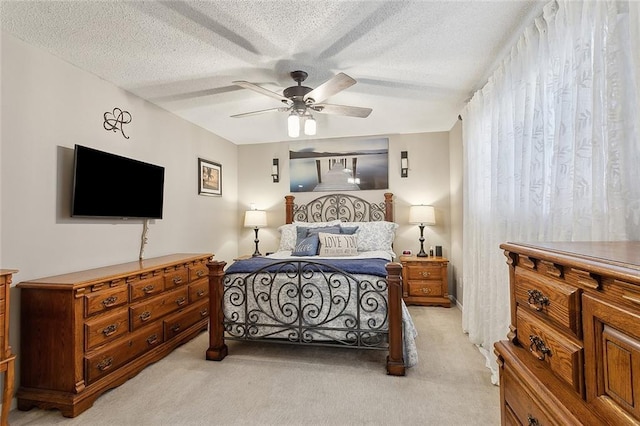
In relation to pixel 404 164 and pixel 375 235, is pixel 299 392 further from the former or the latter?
pixel 404 164

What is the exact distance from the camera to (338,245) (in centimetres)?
402

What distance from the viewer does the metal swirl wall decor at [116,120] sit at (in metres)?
2.95

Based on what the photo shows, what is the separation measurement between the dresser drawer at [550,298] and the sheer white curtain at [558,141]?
51 cm

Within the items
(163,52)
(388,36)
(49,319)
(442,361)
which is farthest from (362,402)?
(163,52)

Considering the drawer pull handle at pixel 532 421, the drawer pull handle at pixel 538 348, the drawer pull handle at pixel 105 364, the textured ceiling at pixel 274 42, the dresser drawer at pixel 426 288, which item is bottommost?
the drawer pull handle at pixel 105 364

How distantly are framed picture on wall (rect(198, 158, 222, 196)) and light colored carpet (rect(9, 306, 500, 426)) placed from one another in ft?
7.50

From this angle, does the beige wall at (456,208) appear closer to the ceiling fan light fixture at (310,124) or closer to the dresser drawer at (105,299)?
the ceiling fan light fixture at (310,124)

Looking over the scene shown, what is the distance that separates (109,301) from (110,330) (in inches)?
8.5

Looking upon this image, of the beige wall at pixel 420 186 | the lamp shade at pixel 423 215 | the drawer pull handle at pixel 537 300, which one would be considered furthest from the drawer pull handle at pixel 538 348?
the beige wall at pixel 420 186

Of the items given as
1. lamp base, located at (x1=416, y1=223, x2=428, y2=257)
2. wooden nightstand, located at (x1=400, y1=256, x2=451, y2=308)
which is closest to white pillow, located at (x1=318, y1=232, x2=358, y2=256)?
wooden nightstand, located at (x1=400, y1=256, x2=451, y2=308)

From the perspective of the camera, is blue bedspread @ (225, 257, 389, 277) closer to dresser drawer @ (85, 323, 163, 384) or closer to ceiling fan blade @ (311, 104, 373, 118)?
dresser drawer @ (85, 323, 163, 384)

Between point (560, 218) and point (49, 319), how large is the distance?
10.6 feet

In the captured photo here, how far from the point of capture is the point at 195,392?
2.29 m

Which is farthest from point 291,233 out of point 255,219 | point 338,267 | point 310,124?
point 310,124
